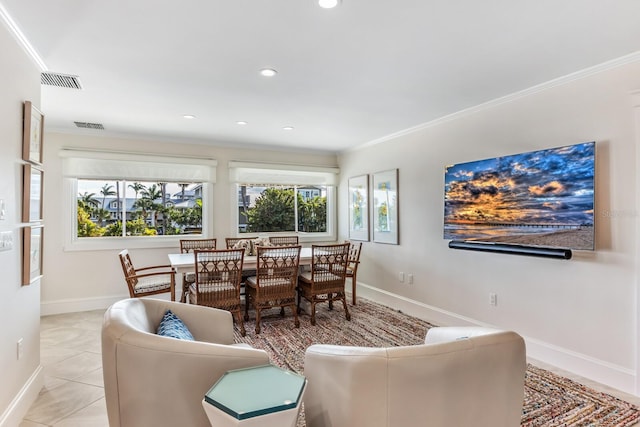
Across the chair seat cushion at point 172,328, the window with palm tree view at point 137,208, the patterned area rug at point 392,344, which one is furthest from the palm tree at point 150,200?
the chair seat cushion at point 172,328

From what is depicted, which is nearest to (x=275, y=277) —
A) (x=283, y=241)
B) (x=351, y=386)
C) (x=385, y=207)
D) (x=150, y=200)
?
(x=283, y=241)

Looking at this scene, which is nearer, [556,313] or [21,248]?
[21,248]

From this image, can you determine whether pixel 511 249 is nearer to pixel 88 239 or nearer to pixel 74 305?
pixel 88 239

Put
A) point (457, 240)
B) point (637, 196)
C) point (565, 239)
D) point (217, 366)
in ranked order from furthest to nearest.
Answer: point (457, 240), point (565, 239), point (637, 196), point (217, 366)

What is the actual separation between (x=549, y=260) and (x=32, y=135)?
4.13 metres

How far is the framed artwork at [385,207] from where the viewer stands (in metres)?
4.70

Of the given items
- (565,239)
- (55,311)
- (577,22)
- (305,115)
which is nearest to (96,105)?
(305,115)

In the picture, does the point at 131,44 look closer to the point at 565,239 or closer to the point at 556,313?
the point at 565,239

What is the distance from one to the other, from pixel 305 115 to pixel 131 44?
6.33 feet

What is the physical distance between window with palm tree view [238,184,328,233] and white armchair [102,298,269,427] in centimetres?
413

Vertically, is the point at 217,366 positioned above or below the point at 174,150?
below

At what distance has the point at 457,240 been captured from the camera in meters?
3.71

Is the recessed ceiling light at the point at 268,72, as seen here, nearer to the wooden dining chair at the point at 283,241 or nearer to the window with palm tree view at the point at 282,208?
the wooden dining chair at the point at 283,241

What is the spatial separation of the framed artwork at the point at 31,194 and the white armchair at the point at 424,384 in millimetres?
2249
